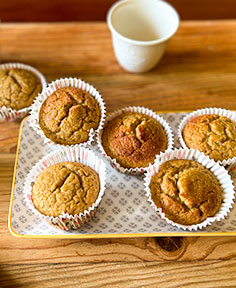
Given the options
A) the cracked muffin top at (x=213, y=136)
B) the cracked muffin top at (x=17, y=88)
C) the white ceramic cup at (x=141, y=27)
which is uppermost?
the white ceramic cup at (x=141, y=27)

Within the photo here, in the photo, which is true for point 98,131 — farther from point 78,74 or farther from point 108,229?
point 78,74

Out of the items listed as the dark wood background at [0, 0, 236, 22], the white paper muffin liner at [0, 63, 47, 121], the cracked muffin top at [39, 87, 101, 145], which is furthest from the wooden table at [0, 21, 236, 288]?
the dark wood background at [0, 0, 236, 22]

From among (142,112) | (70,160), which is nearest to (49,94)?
(70,160)

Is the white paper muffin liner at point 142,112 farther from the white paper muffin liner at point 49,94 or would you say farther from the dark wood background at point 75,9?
the dark wood background at point 75,9

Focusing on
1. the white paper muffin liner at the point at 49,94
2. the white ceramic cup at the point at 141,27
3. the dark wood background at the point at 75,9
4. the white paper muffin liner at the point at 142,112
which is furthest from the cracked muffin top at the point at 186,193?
the dark wood background at the point at 75,9

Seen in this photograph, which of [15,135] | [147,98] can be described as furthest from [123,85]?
[15,135]

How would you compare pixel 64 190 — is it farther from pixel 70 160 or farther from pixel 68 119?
pixel 68 119
